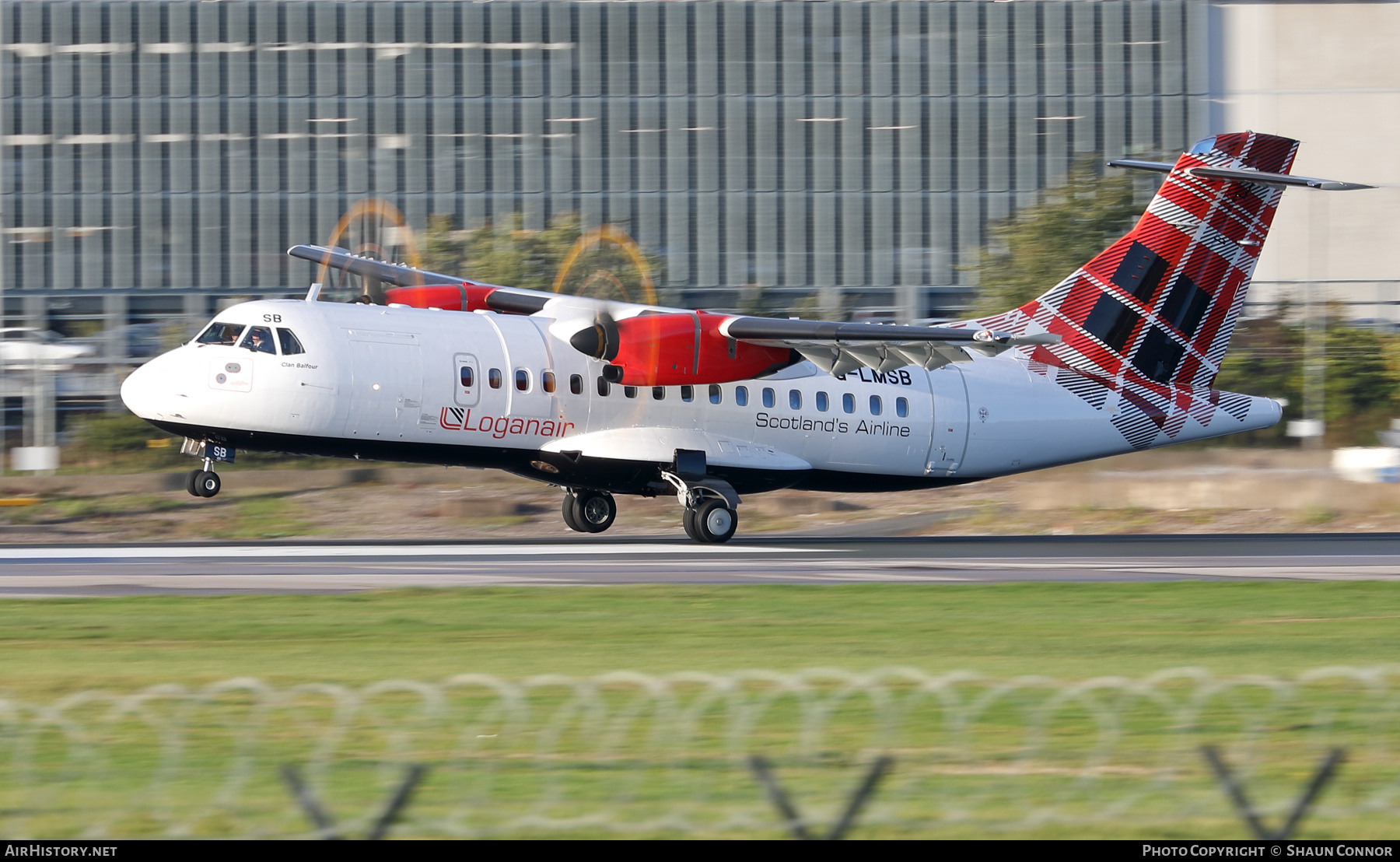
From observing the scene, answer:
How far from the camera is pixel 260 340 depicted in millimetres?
20719

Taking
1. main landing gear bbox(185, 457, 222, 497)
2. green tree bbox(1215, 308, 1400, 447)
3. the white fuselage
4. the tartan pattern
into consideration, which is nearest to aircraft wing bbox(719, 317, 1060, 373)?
the white fuselage

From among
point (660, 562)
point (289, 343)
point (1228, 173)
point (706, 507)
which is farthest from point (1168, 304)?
point (289, 343)

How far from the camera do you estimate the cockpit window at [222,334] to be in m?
20.7

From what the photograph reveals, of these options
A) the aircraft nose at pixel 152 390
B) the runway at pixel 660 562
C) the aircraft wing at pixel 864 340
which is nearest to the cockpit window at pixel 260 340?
the aircraft nose at pixel 152 390

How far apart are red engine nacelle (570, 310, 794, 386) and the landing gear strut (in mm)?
3183

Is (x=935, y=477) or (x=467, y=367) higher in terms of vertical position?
Answer: (x=467, y=367)

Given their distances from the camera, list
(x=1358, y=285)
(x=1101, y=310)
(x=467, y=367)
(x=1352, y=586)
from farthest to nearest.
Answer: (x=1358, y=285), (x=1101, y=310), (x=467, y=367), (x=1352, y=586)

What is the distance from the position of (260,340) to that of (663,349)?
564cm

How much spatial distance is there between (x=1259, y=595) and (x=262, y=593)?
1075cm

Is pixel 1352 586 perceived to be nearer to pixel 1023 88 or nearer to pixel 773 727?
pixel 773 727

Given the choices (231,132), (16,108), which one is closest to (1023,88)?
(231,132)

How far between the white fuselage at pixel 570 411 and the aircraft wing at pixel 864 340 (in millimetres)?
1235
